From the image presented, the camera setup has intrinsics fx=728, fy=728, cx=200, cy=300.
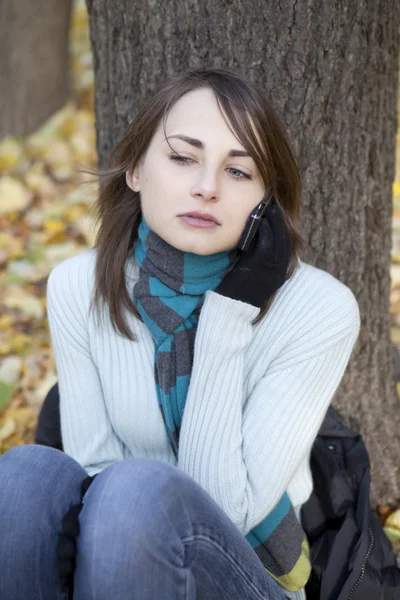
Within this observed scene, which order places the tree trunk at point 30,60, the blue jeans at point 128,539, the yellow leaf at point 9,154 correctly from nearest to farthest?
1. the blue jeans at point 128,539
2. the yellow leaf at point 9,154
3. the tree trunk at point 30,60

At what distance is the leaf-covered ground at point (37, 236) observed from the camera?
10.2 feet

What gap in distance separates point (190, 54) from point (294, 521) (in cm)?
140

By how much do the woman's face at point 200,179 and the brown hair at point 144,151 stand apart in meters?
0.03

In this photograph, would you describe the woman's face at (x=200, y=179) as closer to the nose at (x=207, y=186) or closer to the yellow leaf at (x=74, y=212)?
the nose at (x=207, y=186)

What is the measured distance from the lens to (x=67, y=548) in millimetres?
1685

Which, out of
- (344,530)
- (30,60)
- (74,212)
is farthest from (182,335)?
(30,60)

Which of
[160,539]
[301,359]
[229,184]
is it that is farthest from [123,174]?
[160,539]

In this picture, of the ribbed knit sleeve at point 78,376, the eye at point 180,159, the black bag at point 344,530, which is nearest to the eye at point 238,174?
the eye at point 180,159

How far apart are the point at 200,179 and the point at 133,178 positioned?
0.31m

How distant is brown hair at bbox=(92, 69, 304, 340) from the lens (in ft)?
6.07

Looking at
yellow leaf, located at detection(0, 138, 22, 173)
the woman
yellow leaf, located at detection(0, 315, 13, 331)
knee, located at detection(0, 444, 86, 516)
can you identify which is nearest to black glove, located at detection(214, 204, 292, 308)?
the woman

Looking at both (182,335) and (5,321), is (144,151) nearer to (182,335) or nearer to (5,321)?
→ (182,335)

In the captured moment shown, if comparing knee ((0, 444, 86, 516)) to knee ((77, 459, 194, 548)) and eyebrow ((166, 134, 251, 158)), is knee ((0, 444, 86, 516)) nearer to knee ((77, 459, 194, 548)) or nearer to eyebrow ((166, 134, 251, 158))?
knee ((77, 459, 194, 548))

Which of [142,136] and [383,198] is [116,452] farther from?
[383,198]
